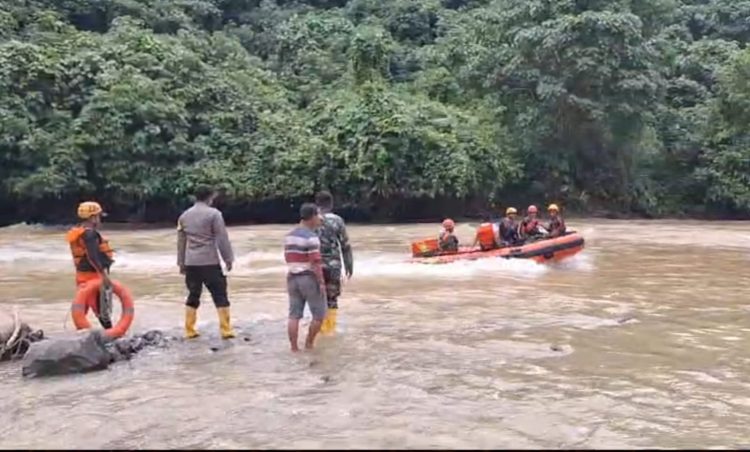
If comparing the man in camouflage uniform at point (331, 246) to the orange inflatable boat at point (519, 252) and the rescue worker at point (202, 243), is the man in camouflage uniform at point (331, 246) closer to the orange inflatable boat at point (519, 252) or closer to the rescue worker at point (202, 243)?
the rescue worker at point (202, 243)

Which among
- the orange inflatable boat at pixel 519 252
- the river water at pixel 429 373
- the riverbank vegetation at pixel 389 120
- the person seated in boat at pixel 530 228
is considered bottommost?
the river water at pixel 429 373

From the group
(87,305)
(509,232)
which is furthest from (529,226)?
(87,305)

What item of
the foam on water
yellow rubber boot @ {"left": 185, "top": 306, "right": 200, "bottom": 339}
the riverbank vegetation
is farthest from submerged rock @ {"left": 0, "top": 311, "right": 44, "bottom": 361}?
the riverbank vegetation

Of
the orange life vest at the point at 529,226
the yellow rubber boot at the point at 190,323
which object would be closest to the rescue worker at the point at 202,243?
the yellow rubber boot at the point at 190,323

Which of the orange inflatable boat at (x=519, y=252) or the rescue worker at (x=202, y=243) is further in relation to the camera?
the orange inflatable boat at (x=519, y=252)

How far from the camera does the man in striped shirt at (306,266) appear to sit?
8.28m

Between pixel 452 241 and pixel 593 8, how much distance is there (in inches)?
695

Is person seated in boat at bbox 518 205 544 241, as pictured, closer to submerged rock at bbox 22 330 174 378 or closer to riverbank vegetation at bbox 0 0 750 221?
submerged rock at bbox 22 330 174 378

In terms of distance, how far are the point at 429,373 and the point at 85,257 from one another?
10.5 ft

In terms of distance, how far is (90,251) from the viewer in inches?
334

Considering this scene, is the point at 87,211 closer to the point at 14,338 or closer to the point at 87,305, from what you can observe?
the point at 87,305

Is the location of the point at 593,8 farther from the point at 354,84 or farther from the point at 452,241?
the point at 452,241

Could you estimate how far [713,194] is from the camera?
31.5 metres

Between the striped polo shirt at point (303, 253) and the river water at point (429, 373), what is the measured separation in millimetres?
752
